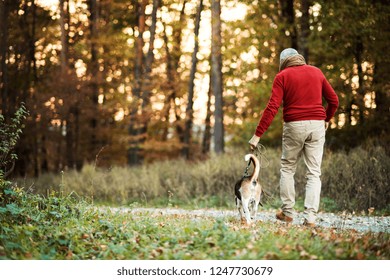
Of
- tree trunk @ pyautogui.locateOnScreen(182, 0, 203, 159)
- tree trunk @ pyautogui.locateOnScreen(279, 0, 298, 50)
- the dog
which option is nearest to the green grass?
the dog

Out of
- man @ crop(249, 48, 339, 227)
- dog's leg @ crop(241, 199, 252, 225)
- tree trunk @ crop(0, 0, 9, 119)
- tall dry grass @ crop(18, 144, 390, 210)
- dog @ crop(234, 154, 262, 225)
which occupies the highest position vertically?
tree trunk @ crop(0, 0, 9, 119)

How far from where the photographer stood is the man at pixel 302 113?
7.21 meters

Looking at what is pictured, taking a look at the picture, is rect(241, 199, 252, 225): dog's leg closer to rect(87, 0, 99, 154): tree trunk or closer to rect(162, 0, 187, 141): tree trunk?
rect(87, 0, 99, 154): tree trunk

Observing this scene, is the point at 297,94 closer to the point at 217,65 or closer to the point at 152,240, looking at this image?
the point at 152,240

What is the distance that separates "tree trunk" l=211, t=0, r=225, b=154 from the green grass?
12463 mm

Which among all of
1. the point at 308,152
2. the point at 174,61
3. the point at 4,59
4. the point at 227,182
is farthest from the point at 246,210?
Answer: the point at 174,61

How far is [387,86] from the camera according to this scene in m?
15.5

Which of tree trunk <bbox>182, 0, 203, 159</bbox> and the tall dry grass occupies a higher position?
tree trunk <bbox>182, 0, 203, 159</bbox>

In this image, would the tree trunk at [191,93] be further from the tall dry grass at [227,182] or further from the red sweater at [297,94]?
the red sweater at [297,94]

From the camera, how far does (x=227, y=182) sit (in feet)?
43.8

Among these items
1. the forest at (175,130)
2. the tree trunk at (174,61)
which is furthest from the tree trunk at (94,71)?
the tree trunk at (174,61)

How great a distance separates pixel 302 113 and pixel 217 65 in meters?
11.7

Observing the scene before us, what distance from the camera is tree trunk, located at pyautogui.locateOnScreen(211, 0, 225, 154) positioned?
1817 cm
